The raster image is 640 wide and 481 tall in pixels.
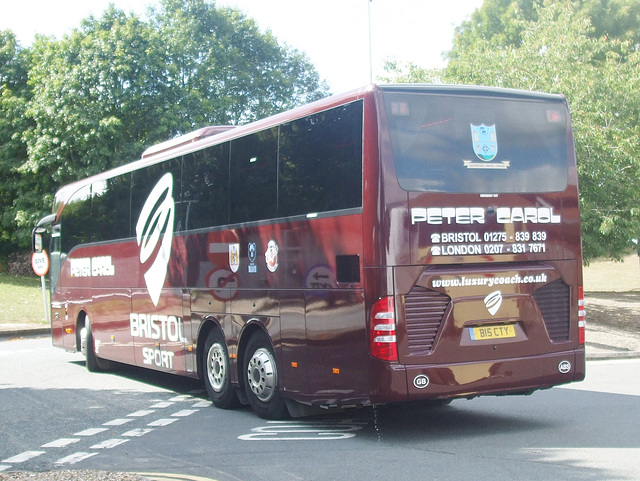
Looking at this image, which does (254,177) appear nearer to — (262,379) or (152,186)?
(262,379)

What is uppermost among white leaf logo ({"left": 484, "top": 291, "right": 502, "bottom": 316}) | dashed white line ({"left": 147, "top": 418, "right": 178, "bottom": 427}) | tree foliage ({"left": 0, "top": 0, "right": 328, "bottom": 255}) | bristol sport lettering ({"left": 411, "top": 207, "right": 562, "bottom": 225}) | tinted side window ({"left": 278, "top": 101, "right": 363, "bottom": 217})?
tree foliage ({"left": 0, "top": 0, "right": 328, "bottom": 255})

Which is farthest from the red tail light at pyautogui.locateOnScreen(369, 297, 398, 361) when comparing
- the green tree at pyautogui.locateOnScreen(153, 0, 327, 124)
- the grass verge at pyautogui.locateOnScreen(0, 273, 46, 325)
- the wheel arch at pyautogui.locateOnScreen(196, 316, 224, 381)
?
the green tree at pyautogui.locateOnScreen(153, 0, 327, 124)

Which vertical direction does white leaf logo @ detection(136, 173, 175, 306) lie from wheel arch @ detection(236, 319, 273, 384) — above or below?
above

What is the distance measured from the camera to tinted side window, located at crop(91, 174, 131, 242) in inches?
587

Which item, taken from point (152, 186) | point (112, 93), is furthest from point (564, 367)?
point (112, 93)

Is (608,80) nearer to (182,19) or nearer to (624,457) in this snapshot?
(624,457)

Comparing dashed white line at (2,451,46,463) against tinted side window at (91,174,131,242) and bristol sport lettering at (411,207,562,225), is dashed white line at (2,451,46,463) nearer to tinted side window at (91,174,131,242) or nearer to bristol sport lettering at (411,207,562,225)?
bristol sport lettering at (411,207,562,225)

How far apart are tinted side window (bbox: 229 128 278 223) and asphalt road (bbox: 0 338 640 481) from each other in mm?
2383

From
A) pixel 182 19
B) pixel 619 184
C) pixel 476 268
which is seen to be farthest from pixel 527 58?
pixel 182 19

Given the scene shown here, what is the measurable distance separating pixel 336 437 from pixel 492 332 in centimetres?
184

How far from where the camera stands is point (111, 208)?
1546cm

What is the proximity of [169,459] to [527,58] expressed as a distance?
62.9 ft

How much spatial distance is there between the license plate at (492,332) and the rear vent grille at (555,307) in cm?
45

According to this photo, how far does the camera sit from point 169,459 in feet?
27.3
